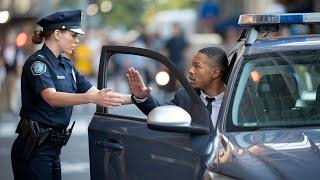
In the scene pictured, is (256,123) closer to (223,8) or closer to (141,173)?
(141,173)

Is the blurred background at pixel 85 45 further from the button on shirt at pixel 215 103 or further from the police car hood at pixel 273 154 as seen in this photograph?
the police car hood at pixel 273 154

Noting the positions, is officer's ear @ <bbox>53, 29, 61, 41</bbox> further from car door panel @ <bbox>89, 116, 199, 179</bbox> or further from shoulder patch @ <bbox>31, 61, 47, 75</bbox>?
car door panel @ <bbox>89, 116, 199, 179</bbox>

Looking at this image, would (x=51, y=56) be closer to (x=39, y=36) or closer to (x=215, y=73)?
(x=39, y=36)

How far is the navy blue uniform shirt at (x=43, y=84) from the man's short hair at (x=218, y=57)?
0.92 metres

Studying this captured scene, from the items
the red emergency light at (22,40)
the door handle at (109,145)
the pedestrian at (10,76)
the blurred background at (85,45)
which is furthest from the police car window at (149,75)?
the door handle at (109,145)

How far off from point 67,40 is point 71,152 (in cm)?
628

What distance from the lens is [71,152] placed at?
1143cm

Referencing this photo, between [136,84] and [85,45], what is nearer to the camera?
[136,84]

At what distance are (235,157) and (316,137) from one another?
18.8 inches

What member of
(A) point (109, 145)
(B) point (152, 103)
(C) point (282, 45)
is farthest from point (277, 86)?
(A) point (109, 145)

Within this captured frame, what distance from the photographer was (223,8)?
35.2 meters

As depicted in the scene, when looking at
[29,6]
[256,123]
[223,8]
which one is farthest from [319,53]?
[223,8]

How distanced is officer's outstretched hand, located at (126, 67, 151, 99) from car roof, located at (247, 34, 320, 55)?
66 cm

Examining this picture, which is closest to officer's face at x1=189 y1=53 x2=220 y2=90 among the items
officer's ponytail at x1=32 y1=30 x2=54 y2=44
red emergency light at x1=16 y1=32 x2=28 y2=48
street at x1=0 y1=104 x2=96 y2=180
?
officer's ponytail at x1=32 y1=30 x2=54 y2=44
